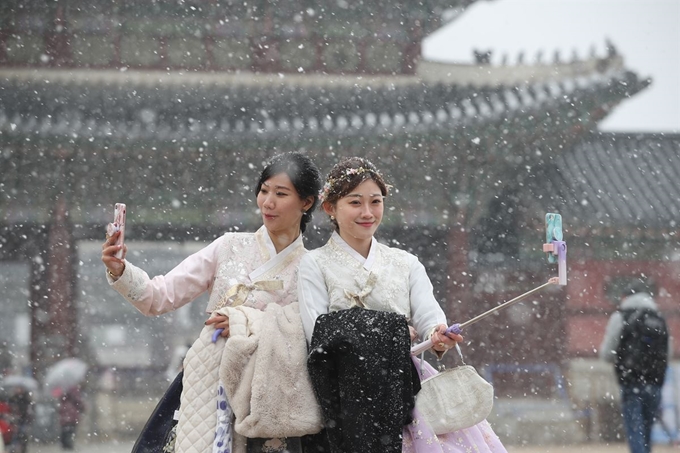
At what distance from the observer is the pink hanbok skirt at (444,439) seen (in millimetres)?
2607

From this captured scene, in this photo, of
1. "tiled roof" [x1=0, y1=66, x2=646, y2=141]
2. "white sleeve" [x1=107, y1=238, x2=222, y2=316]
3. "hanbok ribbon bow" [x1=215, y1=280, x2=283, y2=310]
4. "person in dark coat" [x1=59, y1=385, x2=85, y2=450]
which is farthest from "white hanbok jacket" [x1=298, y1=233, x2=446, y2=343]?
"person in dark coat" [x1=59, y1=385, x2=85, y2=450]

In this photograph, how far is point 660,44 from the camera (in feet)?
55.6

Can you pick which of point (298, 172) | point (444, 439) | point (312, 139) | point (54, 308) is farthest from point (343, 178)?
point (54, 308)

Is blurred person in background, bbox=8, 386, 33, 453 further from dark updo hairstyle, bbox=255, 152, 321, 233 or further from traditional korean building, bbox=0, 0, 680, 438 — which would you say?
dark updo hairstyle, bbox=255, 152, 321, 233

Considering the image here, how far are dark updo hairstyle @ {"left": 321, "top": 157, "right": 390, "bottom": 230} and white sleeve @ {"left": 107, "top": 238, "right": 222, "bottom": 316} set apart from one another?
0.42 metres

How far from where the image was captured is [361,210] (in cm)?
280

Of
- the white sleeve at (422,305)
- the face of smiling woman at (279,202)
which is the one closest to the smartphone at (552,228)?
the white sleeve at (422,305)

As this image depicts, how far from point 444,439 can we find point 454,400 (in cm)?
14

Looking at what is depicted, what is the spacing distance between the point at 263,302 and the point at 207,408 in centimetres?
37

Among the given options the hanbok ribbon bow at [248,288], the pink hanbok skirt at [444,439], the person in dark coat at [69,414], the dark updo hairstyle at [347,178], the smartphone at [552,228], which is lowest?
the person in dark coat at [69,414]

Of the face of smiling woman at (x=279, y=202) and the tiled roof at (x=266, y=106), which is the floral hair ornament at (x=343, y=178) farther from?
the tiled roof at (x=266, y=106)

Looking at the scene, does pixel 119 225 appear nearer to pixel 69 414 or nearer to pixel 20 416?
pixel 20 416

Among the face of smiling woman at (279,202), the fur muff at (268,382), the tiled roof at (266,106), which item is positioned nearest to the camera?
the fur muff at (268,382)

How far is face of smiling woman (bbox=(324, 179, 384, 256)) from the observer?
2803 mm
